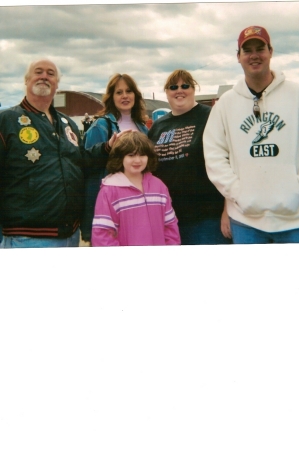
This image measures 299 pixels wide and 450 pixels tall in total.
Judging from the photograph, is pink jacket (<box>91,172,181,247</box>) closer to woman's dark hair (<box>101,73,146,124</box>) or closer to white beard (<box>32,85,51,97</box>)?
woman's dark hair (<box>101,73,146,124</box>)

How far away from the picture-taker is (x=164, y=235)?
2.88 meters

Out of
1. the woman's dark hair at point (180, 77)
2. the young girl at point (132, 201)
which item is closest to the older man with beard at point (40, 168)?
the young girl at point (132, 201)

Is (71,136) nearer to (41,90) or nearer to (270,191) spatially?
(41,90)

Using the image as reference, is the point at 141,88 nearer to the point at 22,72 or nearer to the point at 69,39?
the point at 69,39

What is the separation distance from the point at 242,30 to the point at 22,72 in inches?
44.1

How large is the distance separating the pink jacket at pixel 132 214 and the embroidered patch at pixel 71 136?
0.25 meters

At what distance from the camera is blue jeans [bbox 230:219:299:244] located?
282cm

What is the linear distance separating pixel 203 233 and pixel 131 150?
57 centimetres

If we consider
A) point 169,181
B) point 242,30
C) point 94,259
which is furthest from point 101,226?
point 242,30

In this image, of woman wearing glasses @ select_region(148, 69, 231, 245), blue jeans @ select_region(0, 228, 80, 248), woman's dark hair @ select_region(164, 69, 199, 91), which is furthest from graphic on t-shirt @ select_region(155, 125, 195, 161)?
blue jeans @ select_region(0, 228, 80, 248)

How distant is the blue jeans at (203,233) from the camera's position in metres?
2.88

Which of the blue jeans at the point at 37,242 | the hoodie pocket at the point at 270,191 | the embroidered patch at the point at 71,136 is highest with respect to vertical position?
the embroidered patch at the point at 71,136

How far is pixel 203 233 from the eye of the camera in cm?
288

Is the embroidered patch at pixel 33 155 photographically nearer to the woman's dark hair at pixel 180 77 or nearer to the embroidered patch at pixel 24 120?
the embroidered patch at pixel 24 120
